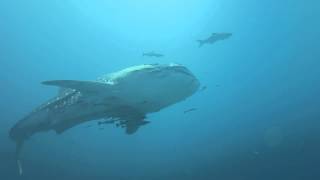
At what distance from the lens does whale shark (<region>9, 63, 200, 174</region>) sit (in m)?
6.52

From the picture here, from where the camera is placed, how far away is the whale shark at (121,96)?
6.52m

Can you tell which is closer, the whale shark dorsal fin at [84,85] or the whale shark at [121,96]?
the whale shark at [121,96]

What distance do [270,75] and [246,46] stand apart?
29.5ft

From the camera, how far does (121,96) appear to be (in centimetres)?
718

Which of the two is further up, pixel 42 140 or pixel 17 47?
pixel 17 47

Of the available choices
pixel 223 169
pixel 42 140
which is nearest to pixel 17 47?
pixel 42 140

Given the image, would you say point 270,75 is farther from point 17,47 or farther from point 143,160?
point 17,47

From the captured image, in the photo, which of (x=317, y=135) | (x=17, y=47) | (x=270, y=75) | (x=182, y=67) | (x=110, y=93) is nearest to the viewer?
(x=182, y=67)

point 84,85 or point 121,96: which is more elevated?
point 84,85

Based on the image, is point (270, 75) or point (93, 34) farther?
point (270, 75)

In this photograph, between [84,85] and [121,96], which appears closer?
[84,85]

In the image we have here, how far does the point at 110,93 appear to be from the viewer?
7113 millimetres

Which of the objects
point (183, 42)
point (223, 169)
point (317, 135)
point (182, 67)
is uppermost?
point (183, 42)

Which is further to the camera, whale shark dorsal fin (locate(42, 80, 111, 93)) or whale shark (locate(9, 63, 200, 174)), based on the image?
whale shark dorsal fin (locate(42, 80, 111, 93))
